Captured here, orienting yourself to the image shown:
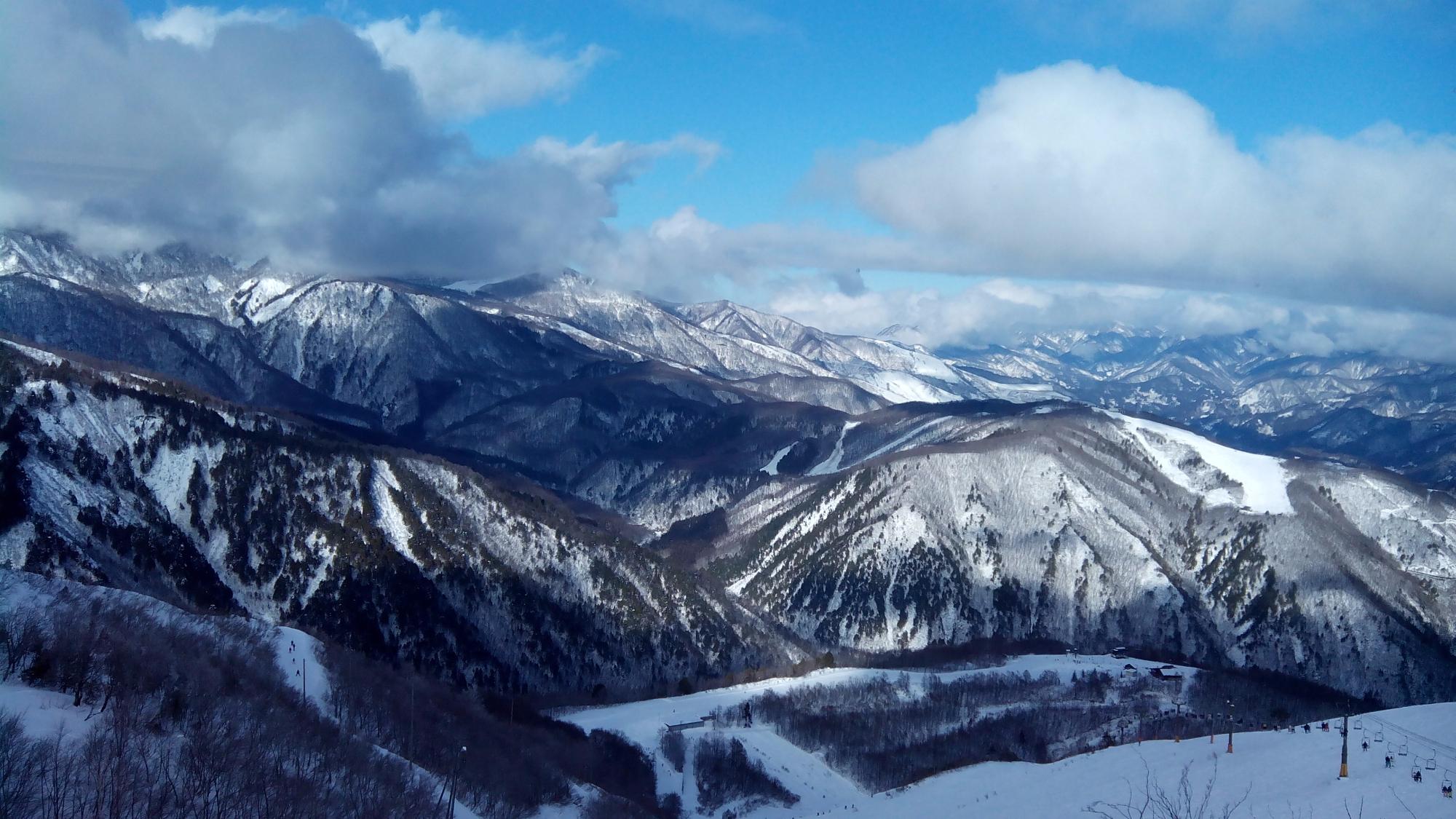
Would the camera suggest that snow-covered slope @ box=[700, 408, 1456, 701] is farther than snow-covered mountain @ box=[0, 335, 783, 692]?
Yes

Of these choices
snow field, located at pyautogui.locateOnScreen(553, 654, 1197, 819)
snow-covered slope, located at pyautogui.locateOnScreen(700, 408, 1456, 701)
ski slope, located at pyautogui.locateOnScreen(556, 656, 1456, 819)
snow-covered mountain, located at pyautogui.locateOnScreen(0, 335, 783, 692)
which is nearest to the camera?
ski slope, located at pyautogui.locateOnScreen(556, 656, 1456, 819)

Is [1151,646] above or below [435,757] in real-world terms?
above

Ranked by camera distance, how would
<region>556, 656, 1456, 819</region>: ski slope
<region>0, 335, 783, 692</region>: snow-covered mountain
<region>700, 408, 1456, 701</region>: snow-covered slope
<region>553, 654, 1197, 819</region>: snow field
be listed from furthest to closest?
1. <region>700, 408, 1456, 701</region>: snow-covered slope
2. <region>0, 335, 783, 692</region>: snow-covered mountain
3. <region>553, 654, 1197, 819</region>: snow field
4. <region>556, 656, 1456, 819</region>: ski slope

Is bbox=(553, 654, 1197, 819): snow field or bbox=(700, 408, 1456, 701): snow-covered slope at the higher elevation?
bbox=(700, 408, 1456, 701): snow-covered slope

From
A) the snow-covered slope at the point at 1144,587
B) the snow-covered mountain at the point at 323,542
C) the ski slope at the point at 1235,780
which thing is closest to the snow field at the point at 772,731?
the ski slope at the point at 1235,780

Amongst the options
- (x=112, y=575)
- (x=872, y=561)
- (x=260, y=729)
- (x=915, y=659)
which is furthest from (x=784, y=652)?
(x=260, y=729)

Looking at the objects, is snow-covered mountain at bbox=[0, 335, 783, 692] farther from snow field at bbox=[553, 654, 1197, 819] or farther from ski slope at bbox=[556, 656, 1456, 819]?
ski slope at bbox=[556, 656, 1456, 819]

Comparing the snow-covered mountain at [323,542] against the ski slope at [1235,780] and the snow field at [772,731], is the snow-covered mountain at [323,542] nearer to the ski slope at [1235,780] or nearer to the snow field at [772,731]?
the snow field at [772,731]

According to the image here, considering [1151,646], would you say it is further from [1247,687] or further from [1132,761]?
[1132,761]

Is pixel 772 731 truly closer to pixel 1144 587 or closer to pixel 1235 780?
pixel 1235 780

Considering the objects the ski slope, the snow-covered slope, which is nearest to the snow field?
the ski slope

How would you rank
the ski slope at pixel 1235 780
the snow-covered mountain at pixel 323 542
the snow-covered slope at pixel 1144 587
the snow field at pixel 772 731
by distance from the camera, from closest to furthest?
the ski slope at pixel 1235 780 → the snow field at pixel 772 731 → the snow-covered mountain at pixel 323 542 → the snow-covered slope at pixel 1144 587
